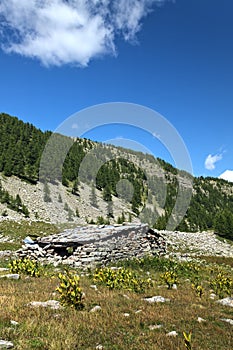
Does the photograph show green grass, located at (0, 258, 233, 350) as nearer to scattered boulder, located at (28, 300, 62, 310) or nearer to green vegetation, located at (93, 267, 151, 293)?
scattered boulder, located at (28, 300, 62, 310)

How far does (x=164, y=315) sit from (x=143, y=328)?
4.21 ft

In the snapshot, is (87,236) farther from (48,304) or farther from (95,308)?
(95,308)

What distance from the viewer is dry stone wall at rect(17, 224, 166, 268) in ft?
63.5

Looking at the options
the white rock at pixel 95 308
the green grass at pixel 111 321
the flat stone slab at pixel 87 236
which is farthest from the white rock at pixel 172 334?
the flat stone slab at pixel 87 236

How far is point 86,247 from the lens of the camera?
64.0ft

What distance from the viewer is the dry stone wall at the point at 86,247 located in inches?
762

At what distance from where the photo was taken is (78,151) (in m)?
129

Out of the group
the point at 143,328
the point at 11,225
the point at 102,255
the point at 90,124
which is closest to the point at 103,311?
the point at 143,328

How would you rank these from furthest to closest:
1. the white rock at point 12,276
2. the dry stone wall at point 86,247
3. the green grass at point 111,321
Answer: the dry stone wall at point 86,247 → the white rock at point 12,276 → the green grass at point 111,321

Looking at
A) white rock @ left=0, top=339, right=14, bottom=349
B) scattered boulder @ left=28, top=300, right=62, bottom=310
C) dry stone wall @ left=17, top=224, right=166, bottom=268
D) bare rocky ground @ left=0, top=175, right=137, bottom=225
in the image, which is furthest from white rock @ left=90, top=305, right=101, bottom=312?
bare rocky ground @ left=0, top=175, right=137, bottom=225

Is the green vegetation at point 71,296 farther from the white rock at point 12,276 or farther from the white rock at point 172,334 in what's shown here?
the white rock at point 12,276

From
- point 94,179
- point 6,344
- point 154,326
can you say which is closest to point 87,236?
point 154,326

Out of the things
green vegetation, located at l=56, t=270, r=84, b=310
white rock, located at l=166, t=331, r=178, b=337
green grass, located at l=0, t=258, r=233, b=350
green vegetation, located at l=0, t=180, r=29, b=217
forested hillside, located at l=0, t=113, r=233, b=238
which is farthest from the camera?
forested hillside, located at l=0, t=113, r=233, b=238

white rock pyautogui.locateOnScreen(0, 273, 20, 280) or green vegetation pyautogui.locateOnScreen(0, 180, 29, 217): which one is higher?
green vegetation pyautogui.locateOnScreen(0, 180, 29, 217)
